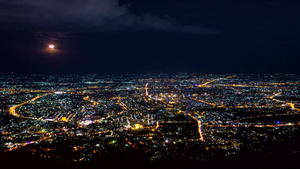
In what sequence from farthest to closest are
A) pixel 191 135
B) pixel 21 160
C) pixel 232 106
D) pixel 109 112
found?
pixel 232 106 → pixel 109 112 → pixel 191 135 → pixel 21 160

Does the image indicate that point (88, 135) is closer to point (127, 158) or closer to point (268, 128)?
point (127, 158)

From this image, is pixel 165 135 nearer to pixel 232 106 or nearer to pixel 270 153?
pixel 270 153

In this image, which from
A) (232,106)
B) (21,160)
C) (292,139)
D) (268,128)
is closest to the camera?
(21,160)

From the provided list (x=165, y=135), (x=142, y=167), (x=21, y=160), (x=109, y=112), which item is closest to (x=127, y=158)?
(x=142, y=167)

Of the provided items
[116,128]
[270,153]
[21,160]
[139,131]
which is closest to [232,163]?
[270,153]

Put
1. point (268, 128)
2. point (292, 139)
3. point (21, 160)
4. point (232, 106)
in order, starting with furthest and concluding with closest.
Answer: point (232, 106) → point (268, 128) → point (292, 139) → point (21, 160)

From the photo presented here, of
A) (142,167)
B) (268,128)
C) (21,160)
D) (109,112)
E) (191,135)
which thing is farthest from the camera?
(109,112)

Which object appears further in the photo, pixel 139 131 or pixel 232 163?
pixel 139 131

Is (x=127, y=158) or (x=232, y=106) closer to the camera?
(x=127, y=158)
